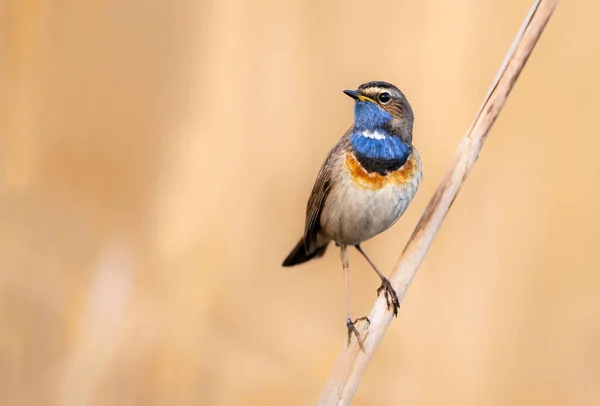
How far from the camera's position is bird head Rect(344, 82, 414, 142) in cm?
303

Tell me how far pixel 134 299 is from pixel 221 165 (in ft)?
2.30

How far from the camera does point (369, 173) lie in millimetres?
3293

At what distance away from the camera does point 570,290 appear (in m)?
3.94

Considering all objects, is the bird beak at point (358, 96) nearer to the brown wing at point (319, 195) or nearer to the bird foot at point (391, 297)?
the brown wing at point (319, 195)

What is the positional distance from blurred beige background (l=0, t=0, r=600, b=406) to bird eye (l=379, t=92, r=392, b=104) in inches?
30.1

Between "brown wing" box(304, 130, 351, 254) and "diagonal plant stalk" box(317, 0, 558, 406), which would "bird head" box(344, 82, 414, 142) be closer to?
"brown wing" box(304, 130, 351, 254)

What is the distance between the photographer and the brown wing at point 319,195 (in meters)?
3.44

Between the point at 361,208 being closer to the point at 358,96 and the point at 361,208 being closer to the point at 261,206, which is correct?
the point at 358,96

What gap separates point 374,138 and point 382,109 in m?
0.15

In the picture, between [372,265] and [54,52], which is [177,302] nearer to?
[372,265]

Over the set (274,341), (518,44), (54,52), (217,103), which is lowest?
(274,341)

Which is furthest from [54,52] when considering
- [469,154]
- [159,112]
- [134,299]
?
[469,154]

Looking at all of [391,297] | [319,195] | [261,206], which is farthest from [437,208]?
[261,206]

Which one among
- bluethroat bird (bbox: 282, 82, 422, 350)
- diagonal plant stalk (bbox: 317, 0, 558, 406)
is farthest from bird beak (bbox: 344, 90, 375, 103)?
diagonal plant stalk (bbox: 317, 0, 558, 406)
